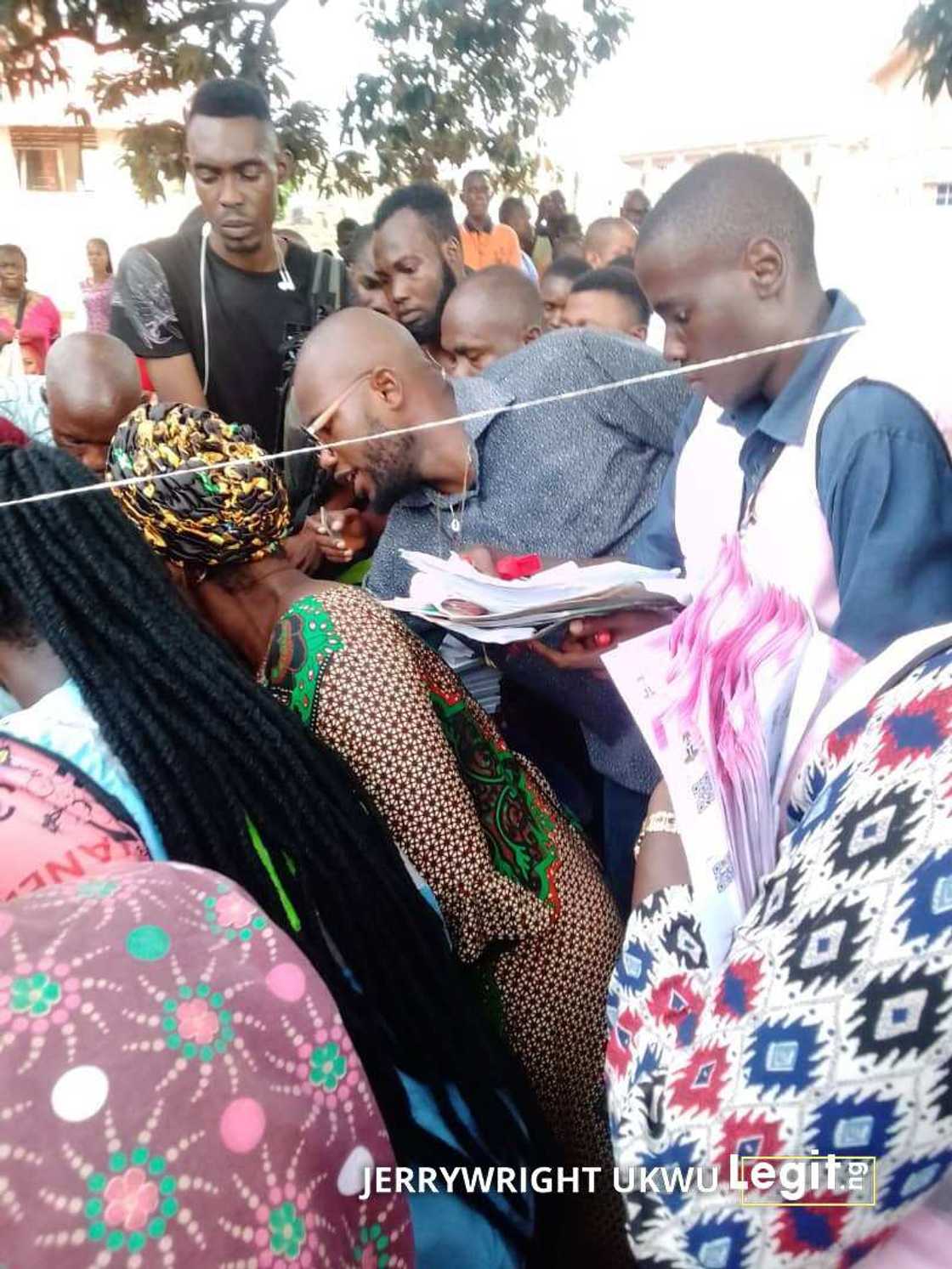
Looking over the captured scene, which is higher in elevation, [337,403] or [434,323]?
[434,323]

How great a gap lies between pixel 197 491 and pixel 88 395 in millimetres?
1169

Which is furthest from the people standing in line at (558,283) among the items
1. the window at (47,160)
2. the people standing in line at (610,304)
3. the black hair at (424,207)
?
the window at (47,160)

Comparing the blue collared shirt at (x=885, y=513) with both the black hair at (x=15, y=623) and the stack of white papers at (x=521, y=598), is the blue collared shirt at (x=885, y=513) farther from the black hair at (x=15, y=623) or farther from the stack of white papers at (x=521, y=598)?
the black hair at (x=15, y=623)

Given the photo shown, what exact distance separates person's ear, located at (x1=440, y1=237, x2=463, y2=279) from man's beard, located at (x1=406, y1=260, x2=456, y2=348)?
0.07 m

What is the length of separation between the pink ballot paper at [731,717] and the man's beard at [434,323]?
9.56 ft

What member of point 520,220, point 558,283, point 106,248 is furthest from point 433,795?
point 106,248

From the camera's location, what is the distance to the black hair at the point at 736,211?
1669 millimetres

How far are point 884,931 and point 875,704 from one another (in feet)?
0.69

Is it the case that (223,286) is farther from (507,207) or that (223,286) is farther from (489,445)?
(507,207)

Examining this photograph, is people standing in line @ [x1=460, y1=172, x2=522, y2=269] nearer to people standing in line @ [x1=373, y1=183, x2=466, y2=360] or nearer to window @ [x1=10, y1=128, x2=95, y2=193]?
people standing in line @ [x1=373, y1=183, x2=466, y2=360]

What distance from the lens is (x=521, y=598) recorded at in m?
1.59

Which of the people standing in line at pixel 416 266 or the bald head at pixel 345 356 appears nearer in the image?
the bald head at pixel 345 356

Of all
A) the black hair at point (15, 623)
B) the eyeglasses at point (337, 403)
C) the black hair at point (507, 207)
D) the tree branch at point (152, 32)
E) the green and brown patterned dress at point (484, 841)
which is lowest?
the green and brown patterned dress at point (484, 841)

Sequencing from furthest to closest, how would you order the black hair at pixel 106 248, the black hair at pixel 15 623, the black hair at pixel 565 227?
the black hair at pixel 565 227
the black hair at pixel 106 248
the black hair at pixel 15 623
